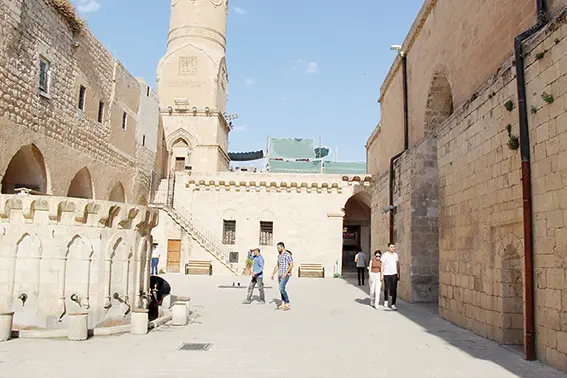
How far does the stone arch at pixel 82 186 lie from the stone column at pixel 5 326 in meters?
12.5

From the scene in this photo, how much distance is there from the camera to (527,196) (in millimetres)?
6262

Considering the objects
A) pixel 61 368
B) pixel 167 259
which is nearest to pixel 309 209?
pixel 167 259

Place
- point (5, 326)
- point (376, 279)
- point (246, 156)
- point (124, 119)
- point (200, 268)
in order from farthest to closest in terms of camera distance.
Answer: point (246, 156) → point (200, 268) → point (124, 119) → point (376, 279) → point (5, 326)

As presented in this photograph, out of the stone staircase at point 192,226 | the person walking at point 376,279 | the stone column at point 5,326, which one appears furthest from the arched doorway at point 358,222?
the stone column at point 5,326

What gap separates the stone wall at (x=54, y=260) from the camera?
7.44 m

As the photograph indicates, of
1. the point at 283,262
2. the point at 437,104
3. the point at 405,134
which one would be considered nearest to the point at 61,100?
the point at 283,262

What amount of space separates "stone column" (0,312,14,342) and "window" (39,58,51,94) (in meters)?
10.3

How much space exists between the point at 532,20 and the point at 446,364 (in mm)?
4993

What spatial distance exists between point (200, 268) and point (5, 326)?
16975 mm

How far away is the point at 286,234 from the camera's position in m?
25.9

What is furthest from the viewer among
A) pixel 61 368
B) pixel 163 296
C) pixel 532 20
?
pixel 163 296

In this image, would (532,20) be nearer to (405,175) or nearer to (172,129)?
(405,175)

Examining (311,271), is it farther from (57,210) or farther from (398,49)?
(57,210)

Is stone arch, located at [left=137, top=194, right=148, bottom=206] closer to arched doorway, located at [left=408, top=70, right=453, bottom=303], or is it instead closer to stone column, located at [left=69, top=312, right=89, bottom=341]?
arched doorway, located at [left=408, top=70, right=453, bottom=303]
